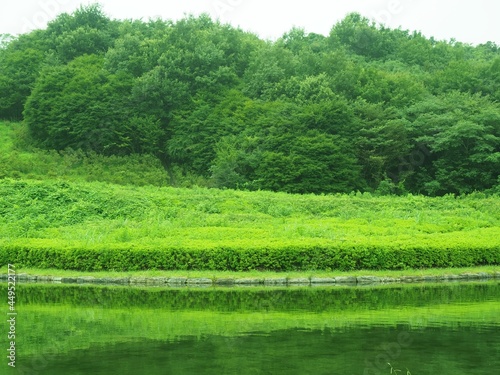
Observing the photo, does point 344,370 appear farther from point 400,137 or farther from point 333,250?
point 400,137

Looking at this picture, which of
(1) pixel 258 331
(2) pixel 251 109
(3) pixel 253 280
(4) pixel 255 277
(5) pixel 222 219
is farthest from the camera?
(2) pixel 251 109

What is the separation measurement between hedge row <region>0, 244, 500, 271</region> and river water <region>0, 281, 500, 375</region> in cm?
201

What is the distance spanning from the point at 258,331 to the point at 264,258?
25.0 feet

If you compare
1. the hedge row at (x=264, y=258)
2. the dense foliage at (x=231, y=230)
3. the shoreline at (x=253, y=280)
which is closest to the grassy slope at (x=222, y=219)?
the dense foliage at (x=231, y=230)

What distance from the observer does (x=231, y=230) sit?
22406mm

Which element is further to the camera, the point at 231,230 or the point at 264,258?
the point at 231,230

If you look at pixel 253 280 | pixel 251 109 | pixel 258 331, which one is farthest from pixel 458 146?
pixel 258 331

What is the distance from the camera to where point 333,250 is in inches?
766

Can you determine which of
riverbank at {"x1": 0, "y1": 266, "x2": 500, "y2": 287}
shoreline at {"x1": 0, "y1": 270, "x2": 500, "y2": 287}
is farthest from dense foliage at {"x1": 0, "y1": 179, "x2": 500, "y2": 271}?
shoreline at {"x1": 0, "y1": 270, "x2": 500, "y2": 287}

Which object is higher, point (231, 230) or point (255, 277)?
point (231, 230)

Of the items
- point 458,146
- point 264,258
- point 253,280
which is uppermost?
point 458,146

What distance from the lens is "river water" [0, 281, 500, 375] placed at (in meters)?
9.42

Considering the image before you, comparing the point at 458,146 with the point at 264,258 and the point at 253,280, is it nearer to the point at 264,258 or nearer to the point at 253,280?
the point at 264,258

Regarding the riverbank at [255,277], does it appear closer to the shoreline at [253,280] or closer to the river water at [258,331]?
the shoreline at [253,280]
